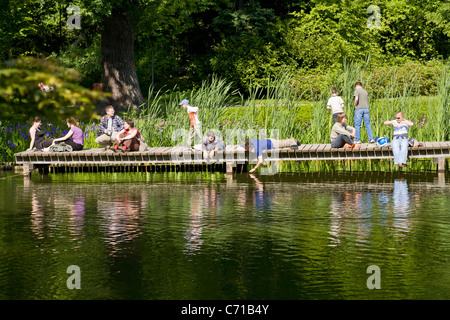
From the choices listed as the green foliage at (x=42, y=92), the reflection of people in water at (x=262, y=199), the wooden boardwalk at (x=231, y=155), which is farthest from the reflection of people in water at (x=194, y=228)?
the wooden boardwalk at (x=231, y=155)

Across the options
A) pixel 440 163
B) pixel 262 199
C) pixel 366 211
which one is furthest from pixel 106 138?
pixel 366 211

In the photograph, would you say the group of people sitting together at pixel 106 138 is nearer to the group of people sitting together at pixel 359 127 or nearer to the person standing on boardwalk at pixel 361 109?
the group of people sitting together at pixel 359 127

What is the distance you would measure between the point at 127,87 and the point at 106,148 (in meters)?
11.7

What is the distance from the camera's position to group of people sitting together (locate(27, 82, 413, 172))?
16328 mm

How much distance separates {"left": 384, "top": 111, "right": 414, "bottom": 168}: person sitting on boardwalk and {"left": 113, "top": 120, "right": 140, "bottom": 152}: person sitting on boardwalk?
5.17 meters

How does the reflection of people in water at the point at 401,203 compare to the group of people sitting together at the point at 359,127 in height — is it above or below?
below

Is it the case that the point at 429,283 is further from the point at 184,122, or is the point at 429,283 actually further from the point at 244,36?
the point at 244,36

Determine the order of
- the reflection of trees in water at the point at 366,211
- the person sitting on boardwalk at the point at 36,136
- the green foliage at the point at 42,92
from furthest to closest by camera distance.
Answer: the person sitting on boardwalk at the point at 36,136, the reflection of trees in water at the point at 366,211, the green foliage at the point at 42,92

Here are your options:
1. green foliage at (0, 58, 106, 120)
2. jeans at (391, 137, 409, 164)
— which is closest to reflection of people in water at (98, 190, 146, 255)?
green foliage at (0, 58, 106, 120)

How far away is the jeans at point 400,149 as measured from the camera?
1620 centimetres

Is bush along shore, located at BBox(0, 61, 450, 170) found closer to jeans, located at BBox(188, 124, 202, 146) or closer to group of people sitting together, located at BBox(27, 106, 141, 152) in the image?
jeans, located at BBox(188, 124, 202, 146)

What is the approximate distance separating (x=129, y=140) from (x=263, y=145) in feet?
9.46

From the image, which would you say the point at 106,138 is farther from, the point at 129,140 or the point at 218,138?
the point at 218,138

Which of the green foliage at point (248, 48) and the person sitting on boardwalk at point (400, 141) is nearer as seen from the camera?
the person sitting on boardwalk at point (400, 141)
